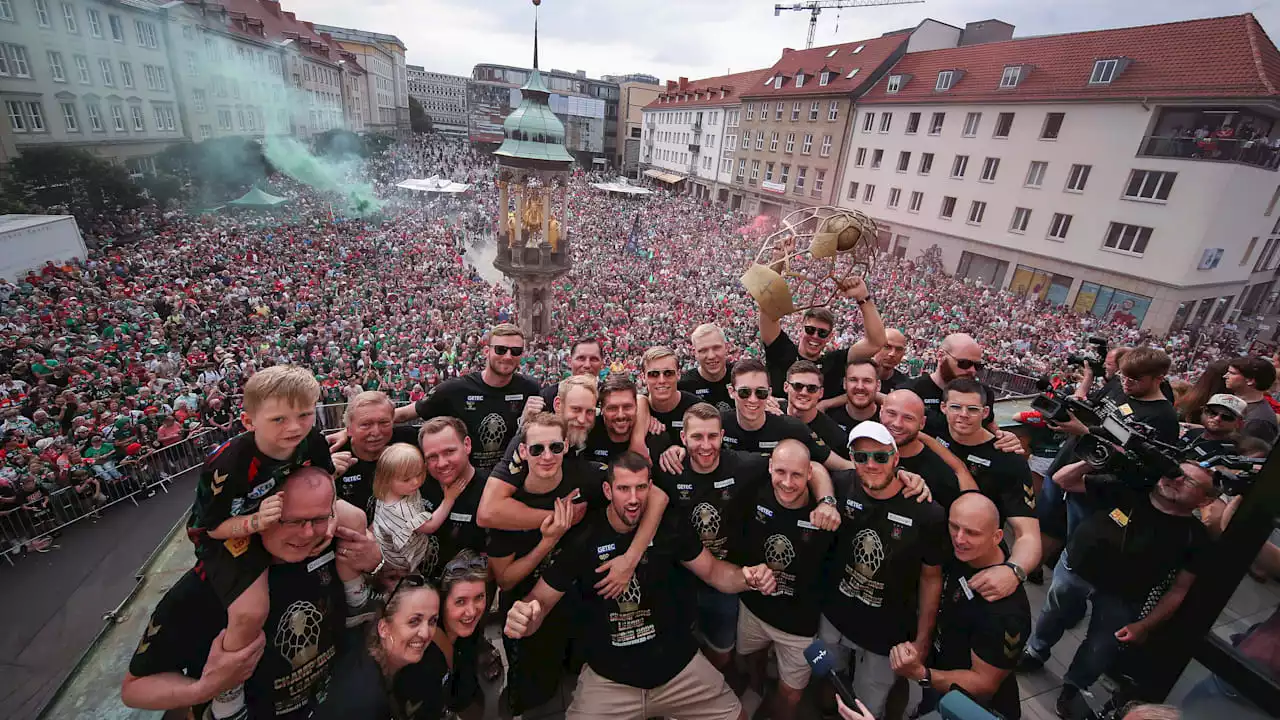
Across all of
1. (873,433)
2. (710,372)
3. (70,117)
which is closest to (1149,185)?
Answer: (710,372)

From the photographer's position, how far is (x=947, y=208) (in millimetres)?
31422

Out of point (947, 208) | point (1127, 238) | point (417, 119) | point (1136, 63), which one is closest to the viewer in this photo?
point (1127, 238)

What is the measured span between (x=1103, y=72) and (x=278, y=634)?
1415 inches

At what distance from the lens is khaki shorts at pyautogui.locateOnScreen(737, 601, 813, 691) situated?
374cm

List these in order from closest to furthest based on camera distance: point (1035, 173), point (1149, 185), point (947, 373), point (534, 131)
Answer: point (947, 373)
point (534, 131)
point (1149, 185)
point (1035, 173)

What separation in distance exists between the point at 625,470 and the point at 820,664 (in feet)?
5.06

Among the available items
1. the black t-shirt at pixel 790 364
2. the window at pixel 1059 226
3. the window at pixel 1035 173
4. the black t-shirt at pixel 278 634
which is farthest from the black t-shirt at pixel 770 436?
the window at pixel 1035 173

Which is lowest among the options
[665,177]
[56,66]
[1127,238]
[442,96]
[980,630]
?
[980,630]

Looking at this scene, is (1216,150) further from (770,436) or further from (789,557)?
(789,557)

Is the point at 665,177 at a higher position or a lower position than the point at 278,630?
higher

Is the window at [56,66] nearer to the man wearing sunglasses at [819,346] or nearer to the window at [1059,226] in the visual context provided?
the man wearing sunglasses at [819,346]

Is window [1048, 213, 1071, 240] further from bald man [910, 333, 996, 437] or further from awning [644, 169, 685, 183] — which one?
awning [644, 169, 685, 183]

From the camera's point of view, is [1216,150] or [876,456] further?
[1216,150]

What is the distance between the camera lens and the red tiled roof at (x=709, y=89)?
52781mm
